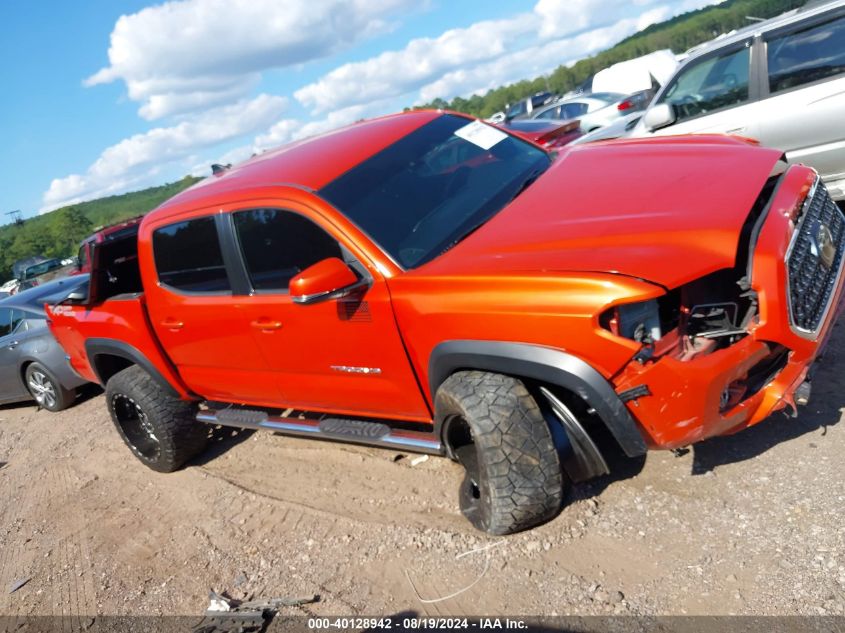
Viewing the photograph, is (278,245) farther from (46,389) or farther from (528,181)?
(46,389)

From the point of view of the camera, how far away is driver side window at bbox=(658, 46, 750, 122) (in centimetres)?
600

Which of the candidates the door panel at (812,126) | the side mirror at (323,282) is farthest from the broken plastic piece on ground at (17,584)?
the door panel at (812,126)

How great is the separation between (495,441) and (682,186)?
4.83 feet

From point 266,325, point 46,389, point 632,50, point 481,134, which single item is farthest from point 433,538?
point 632,50

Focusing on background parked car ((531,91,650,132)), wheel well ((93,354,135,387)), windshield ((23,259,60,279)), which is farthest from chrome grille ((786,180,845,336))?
windshield ((23,259,60,279))

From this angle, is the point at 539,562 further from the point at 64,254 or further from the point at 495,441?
the point at 64,254

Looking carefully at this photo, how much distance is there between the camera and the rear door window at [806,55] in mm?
5426

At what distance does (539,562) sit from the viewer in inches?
124

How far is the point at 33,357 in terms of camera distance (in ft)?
26.6

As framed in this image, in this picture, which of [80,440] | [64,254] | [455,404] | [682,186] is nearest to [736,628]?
[455,404]

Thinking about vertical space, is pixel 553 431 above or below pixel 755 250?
below

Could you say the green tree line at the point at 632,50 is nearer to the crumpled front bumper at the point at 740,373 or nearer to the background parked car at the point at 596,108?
the background parked car at the point at 596,108

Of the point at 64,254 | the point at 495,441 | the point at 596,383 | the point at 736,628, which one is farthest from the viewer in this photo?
the point at 64,254

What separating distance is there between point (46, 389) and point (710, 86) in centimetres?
786
